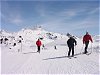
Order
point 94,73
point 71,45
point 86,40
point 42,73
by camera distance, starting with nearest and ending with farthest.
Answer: point 94,73
point 42,73
point 71,45
point 86,40

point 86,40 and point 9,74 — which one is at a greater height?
point 86,40

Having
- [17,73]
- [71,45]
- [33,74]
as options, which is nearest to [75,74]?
[33,74]

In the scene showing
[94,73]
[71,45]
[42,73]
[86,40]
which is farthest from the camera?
[86,40]

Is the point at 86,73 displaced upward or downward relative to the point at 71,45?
downward

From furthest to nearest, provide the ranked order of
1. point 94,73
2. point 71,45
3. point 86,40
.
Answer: point 86,40, point 71,45, point 94,73

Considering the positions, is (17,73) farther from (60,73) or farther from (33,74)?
(60,73)

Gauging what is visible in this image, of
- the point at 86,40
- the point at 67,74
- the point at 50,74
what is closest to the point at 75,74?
the point at 67,74

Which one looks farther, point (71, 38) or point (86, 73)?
point (71, 38)

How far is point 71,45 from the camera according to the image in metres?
17.5

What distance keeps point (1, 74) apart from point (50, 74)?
8.38ft

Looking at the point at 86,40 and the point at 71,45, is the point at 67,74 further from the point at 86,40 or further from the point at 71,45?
the point at 86,40

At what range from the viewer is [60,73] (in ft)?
34.2

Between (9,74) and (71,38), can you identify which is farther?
(71,38)

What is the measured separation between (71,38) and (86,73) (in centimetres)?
774
